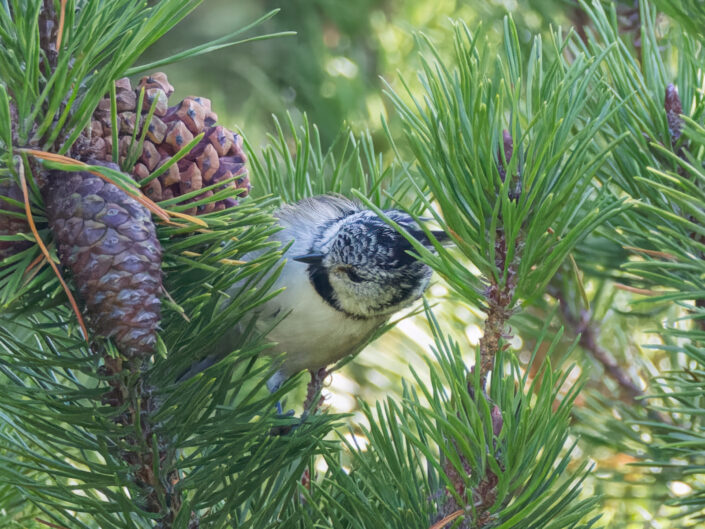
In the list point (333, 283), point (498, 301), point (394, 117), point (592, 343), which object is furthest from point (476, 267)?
point (394, 117)

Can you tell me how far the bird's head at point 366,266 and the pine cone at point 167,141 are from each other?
0.19 metres

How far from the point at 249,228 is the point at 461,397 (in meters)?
0.17

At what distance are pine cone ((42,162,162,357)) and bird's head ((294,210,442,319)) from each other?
10.5 inches

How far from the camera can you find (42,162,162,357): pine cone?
42cm

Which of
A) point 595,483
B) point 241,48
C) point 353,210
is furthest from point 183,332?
point 241,48

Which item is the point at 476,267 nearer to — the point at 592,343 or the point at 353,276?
the point at 353,276

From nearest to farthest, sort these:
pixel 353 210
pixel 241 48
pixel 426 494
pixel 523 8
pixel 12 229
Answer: pixel 12 229 → pixel 426 494 → pixel 353 210 → pixel 523 8 → pixel 241 48

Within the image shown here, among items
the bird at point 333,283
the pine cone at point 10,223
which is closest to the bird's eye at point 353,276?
the bird at point 333,283

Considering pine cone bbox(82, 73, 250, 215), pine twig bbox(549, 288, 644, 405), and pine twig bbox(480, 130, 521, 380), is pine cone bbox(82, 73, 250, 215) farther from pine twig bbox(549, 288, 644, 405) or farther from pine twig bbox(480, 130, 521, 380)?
pine twig bbox(549, 288, 644, 405)

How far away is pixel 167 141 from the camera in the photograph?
1.65ft

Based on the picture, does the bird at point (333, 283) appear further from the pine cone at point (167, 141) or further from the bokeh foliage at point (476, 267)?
the pine cone at point (167, 141)

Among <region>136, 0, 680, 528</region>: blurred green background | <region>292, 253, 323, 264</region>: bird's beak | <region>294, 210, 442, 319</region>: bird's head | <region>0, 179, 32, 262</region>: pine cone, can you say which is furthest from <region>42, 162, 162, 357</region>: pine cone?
<region>292, 253, 323, 264</region>: bird's beak

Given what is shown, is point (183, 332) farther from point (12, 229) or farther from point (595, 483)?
point (595, 483)

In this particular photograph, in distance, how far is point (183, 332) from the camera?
0.51 m
